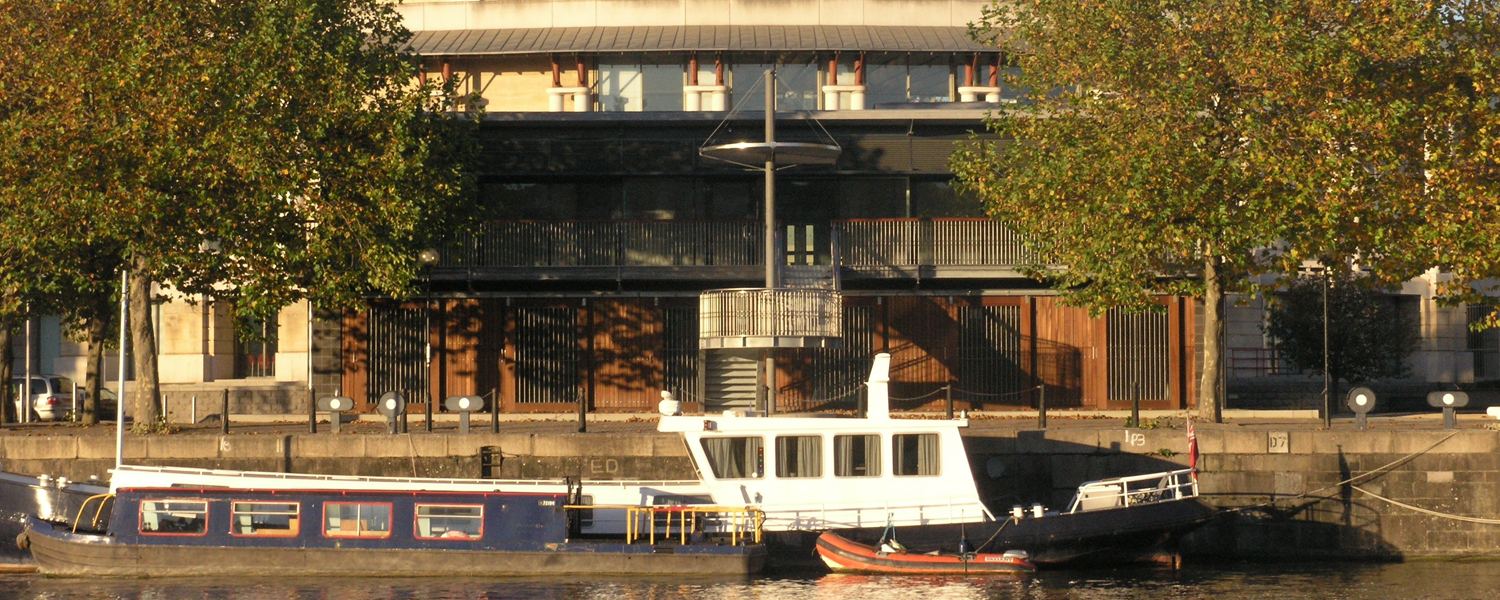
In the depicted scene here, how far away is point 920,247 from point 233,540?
16139mm

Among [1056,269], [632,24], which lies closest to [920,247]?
[1056,269]

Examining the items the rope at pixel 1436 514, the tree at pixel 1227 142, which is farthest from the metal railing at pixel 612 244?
the rope at pixel 1436 514

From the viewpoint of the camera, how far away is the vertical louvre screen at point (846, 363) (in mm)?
33938

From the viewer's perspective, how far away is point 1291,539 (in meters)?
25.7

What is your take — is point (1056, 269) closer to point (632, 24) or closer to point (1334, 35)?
point (1334, 35)

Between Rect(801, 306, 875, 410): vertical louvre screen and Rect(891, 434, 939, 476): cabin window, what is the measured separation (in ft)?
32.1

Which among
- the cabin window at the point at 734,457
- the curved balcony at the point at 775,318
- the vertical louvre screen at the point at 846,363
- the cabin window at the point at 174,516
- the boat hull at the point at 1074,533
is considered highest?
the curved balcony at the point at 775,318

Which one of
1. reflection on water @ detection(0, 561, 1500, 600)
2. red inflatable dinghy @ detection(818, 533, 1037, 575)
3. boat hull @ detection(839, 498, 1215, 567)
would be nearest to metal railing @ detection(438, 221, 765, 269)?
boat hull @ detection(839, 498, 1215, 567)

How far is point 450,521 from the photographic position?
23.7m

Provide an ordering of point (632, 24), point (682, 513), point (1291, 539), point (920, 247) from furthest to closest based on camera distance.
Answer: point (632, 24) < point (920, 247) < point (1291, 539) < point (682, 513)

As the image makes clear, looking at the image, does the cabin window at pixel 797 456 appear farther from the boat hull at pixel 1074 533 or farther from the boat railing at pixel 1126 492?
the boat railing at pixel 1126 492

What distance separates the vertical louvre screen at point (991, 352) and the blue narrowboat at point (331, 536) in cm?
1147

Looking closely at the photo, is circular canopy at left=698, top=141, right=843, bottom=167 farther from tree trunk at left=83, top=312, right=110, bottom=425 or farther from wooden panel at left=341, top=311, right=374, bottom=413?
tree trunk at left=83, top=312, right=110, bottom=425

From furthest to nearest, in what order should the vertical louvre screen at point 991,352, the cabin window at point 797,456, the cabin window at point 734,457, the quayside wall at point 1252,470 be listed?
the vertical louvre screen at point 991,352
the quayside wall at point 1252,470
the cabin window at point 734,457
the cabin window at point 797,456
